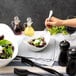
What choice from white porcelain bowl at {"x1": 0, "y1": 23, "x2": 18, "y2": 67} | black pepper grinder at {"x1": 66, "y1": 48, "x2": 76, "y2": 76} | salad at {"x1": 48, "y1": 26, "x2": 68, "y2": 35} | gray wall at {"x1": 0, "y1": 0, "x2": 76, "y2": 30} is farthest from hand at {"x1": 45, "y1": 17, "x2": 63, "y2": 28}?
gray wall at {"x1": 0, "y1": 0, "x2": 76, "y2": 30}

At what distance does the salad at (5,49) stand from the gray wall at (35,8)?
1.07 meters

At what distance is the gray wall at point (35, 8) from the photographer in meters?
2.36

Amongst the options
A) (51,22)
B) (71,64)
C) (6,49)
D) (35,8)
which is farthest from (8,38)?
(35,8)

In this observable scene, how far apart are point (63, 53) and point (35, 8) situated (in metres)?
1.25

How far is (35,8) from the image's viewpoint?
2396mm

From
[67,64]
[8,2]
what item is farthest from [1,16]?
[67,64]

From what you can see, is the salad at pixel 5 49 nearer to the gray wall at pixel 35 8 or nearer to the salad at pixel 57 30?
the salad at pixel 57 30

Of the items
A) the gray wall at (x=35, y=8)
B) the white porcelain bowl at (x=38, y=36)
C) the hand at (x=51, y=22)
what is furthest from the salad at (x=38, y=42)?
the gray wall at (x=35, y=8)

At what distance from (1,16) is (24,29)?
914 mm

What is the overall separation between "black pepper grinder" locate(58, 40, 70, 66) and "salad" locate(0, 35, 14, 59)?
0.26 metres

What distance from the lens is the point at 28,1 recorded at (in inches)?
93.1

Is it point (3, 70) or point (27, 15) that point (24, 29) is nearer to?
point (3, 70)

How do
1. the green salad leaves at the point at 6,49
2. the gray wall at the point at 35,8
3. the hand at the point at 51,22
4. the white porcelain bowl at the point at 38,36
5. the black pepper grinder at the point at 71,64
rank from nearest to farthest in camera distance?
the black pepper grinder at the point at 71,64
the green salad leaves at the point at 6,49
the white porcelain bowl at the point at 38,36
the hand at the point at 51,22
the gray wall at the point at 35,8

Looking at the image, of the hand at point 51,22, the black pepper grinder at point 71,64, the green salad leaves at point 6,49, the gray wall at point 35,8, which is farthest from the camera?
the gray wall at point 35,8
